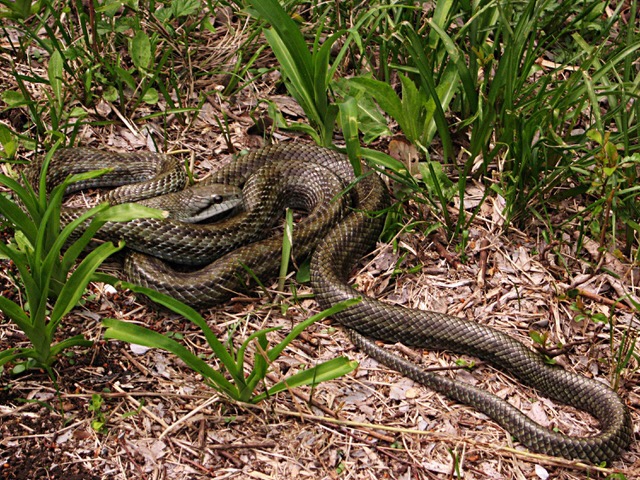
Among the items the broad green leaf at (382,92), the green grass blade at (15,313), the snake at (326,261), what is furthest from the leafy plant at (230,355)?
the broad green leaf at (382,92)

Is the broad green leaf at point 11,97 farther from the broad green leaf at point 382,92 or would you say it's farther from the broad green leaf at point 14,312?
the broad green leaf at point 382,92

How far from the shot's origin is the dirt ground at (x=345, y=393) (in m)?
4.27

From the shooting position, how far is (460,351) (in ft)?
16.8

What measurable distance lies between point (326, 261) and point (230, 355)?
1492 mm

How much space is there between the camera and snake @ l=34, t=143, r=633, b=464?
183 inches

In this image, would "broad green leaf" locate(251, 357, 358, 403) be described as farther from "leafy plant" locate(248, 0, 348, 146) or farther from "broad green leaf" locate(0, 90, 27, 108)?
"broad green leaf" locate(0, 90, 27, 108)

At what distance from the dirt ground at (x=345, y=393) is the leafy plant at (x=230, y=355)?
224mm

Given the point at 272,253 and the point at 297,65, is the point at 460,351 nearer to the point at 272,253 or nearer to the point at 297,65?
the point at 272,253

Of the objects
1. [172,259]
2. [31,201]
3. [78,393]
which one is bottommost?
[78,393]

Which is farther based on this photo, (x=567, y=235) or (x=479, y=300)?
(x=567, y=235)

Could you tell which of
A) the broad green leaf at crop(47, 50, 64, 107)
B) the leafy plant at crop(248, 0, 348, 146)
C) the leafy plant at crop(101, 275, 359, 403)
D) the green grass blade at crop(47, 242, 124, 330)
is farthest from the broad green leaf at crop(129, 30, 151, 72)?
the leafy plant at crop(101, 275, 359, 403)

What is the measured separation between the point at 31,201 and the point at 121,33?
2.88 m

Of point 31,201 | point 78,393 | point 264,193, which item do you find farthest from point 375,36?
point 78,393

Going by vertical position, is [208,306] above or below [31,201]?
below
